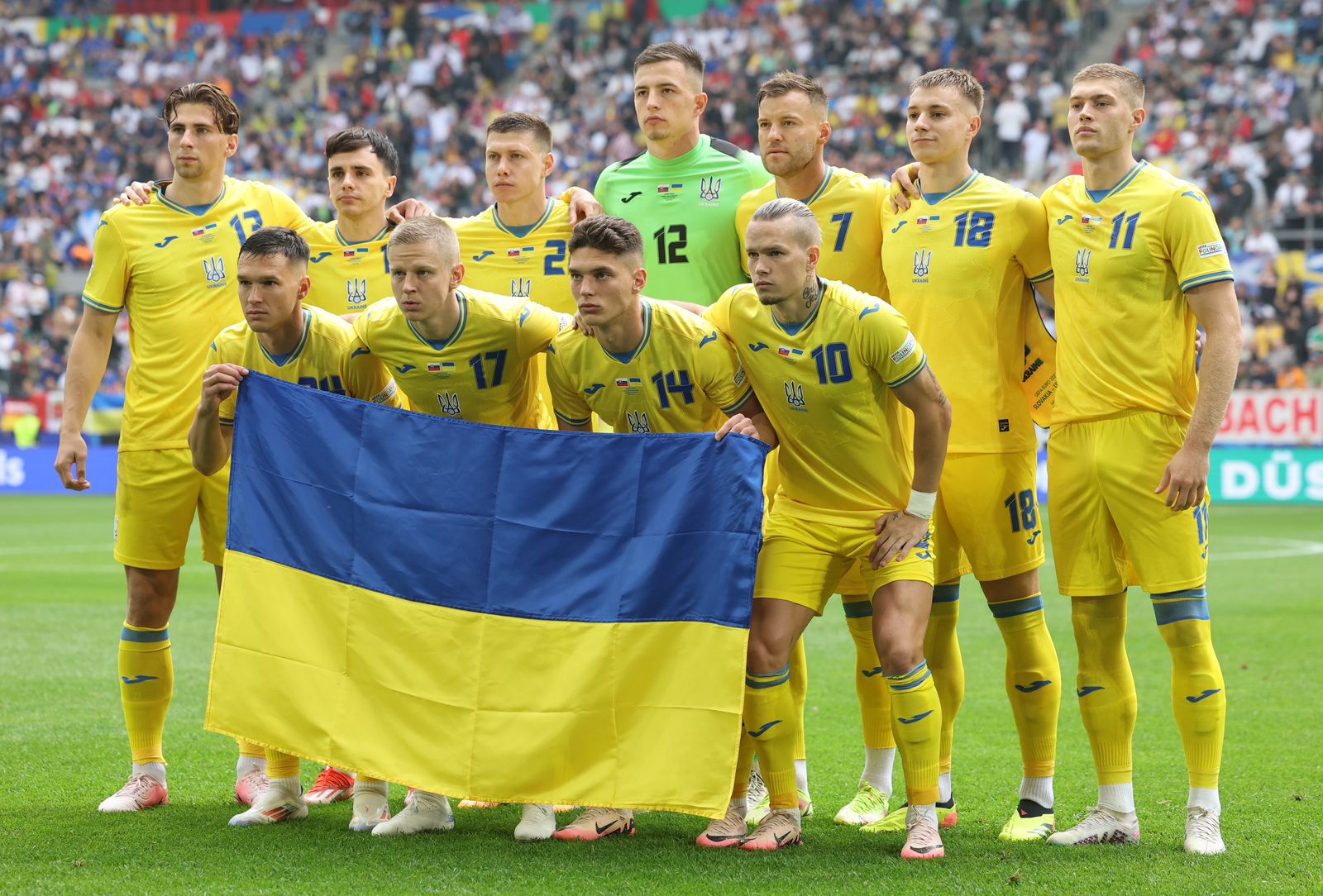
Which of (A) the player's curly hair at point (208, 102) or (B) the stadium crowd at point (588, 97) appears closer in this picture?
(A) the player's curly hair at point (208, 102)

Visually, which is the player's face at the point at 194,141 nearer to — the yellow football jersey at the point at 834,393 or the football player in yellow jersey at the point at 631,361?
the football player in yellow jersey at the point at 631,361

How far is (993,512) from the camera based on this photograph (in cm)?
575

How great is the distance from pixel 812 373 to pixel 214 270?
287 cm

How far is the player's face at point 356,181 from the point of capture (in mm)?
6438

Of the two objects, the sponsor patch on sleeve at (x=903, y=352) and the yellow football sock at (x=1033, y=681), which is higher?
the sponsor patch on sleeve at (x=903, y=352)

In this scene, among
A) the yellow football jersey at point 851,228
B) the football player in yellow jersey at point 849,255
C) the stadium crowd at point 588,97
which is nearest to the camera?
the football player in yellow jersey at point 849,255

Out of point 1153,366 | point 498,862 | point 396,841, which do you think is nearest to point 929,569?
point 1153,366

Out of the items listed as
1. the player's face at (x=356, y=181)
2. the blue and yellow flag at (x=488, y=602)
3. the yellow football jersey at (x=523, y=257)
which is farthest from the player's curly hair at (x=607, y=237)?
the player's face at (x=356, y=181)

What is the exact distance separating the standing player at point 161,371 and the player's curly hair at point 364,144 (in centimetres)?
47

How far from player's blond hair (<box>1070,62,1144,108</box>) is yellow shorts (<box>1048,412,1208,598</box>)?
1240 millimetres

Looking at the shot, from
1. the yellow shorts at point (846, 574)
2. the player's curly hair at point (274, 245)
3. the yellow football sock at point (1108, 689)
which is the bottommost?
the yellow football sock at point (1108, 689)

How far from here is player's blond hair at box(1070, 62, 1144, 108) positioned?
17.8 feet

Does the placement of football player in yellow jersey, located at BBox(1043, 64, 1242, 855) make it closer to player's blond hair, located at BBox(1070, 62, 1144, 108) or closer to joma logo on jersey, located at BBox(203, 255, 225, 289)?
player's blond hair, located at BBox(1070, 62, 1144, 108)

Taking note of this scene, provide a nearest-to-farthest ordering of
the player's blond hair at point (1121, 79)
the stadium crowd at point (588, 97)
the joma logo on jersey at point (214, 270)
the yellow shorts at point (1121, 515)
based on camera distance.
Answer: the yellow shorts at point (1121, 515), the player's blond hair at point (1121, 79), the joma logo on jersey at point (214, 270), the stadium crowd at point (588, 97)
